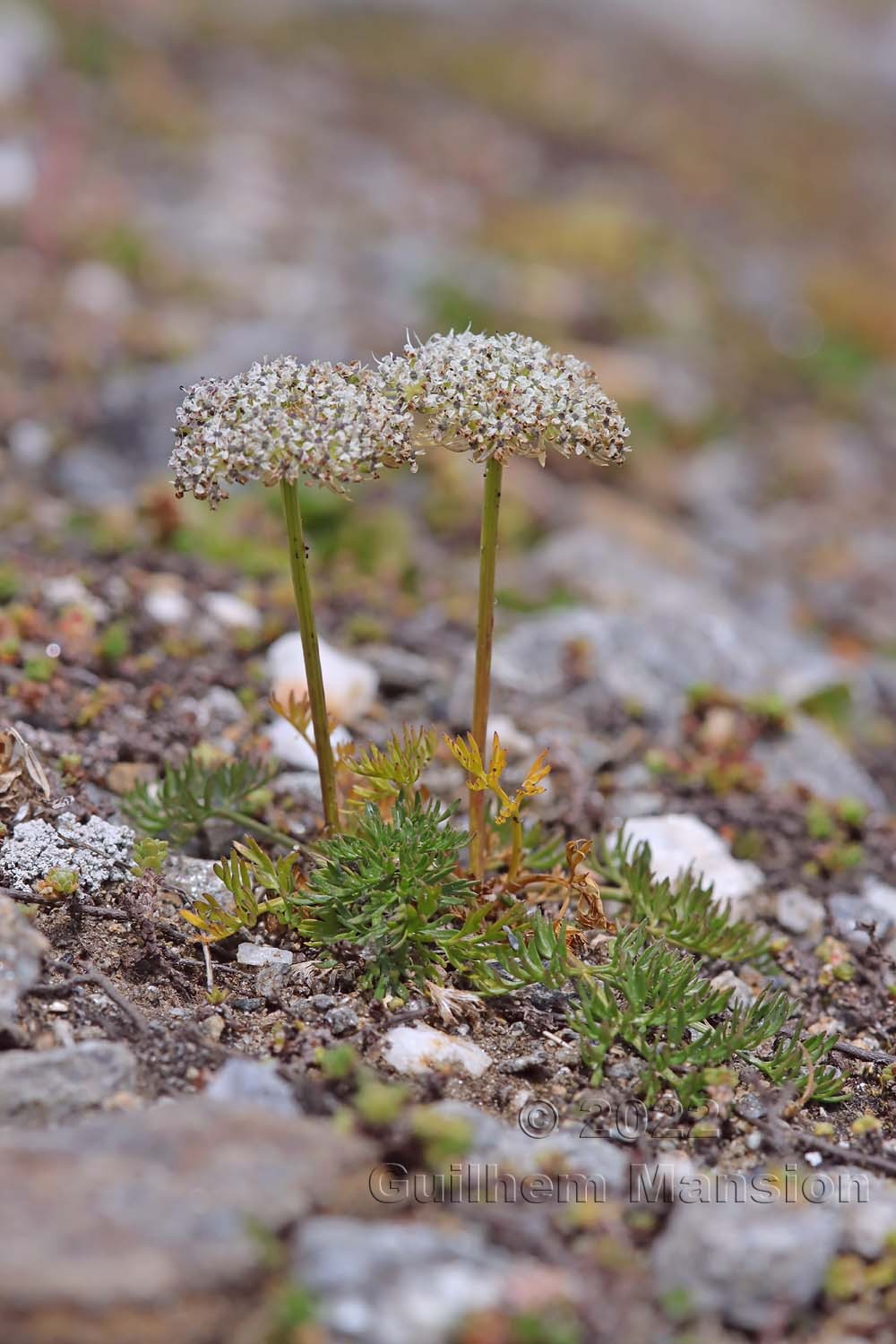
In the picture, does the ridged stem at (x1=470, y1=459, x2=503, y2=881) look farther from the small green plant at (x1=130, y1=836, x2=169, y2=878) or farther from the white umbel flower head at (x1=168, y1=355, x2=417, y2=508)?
the small green plant at (x1=130, y1=836, x2=169, y2=878)

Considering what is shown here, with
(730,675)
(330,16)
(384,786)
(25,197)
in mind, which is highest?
(330,16)

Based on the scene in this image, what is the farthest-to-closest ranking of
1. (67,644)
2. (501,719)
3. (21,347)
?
(21,347)
(501,719)
(67,644)

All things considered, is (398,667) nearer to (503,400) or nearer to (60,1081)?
(503,400)

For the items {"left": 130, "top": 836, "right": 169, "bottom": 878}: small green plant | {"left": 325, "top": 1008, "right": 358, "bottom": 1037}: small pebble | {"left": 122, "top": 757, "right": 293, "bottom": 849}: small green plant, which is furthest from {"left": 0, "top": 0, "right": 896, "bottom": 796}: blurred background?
{"left": 325, "top": 1008, "right": 358, "bottom": 1037}: small pebble

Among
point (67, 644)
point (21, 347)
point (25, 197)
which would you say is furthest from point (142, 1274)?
point (25, 197)

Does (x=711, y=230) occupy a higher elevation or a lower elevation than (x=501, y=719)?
higher

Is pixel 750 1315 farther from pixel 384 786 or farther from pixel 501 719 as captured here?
pixel 501 719

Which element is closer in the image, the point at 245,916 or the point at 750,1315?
the point at 750,1315
